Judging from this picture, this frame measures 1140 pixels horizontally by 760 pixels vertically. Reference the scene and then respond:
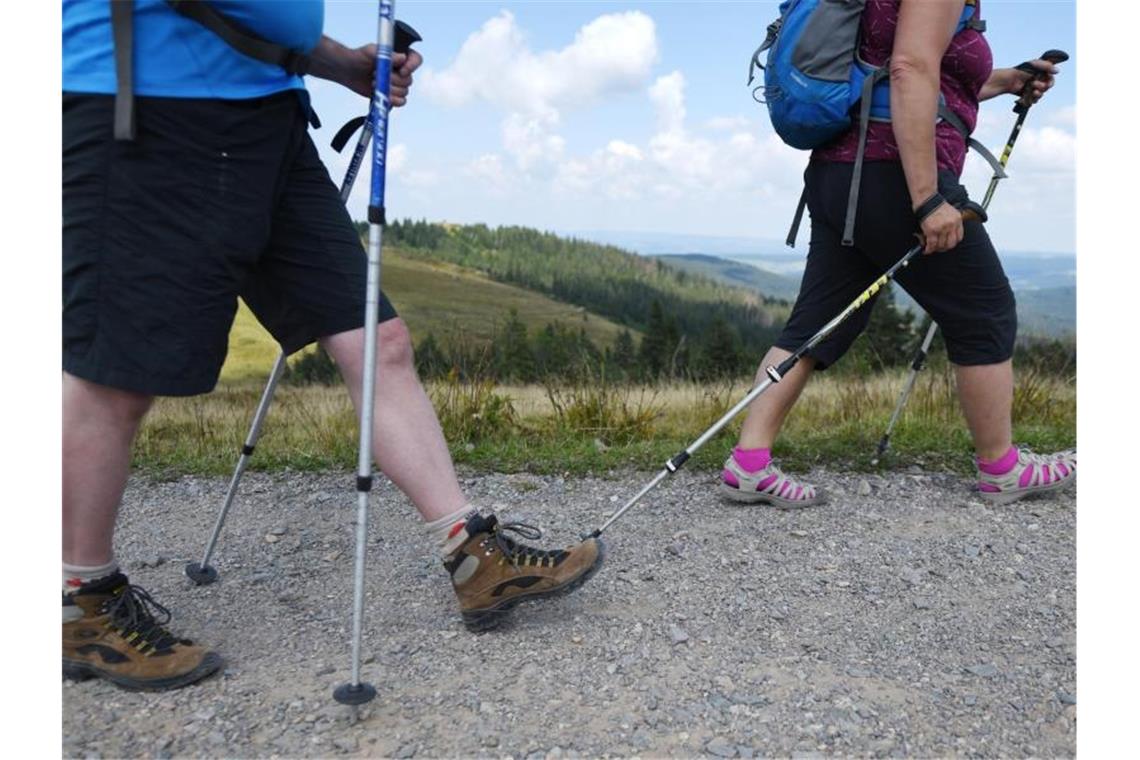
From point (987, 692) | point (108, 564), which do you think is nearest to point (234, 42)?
point (108, 564)

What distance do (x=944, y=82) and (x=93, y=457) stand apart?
11.0 ft

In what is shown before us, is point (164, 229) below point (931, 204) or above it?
below

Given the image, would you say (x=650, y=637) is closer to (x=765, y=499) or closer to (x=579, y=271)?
(x=765, y=499)

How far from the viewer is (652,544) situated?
3.99m

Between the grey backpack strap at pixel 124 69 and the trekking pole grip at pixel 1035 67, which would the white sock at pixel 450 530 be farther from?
the trekking pole grip at pixel 1035 67

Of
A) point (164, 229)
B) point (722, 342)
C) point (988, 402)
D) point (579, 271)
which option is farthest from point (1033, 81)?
point (579, 271)

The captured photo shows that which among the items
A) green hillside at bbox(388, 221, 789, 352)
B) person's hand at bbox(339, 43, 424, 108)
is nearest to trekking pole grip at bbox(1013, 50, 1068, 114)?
person's hand at bbox(339, 43, 424, 108)

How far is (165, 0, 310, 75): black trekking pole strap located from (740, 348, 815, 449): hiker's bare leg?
2.53m

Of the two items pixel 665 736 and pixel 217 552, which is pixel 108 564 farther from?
pixel 665 736

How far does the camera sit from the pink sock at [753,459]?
4398 millimetres

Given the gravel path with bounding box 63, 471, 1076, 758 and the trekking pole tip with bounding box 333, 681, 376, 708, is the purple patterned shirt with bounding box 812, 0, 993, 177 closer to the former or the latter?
the gravel path with bounding box 63, 471, 1076, 758

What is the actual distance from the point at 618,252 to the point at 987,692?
10861cm

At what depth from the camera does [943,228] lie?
368cm

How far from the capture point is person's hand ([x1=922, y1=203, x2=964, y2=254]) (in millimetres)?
3660
